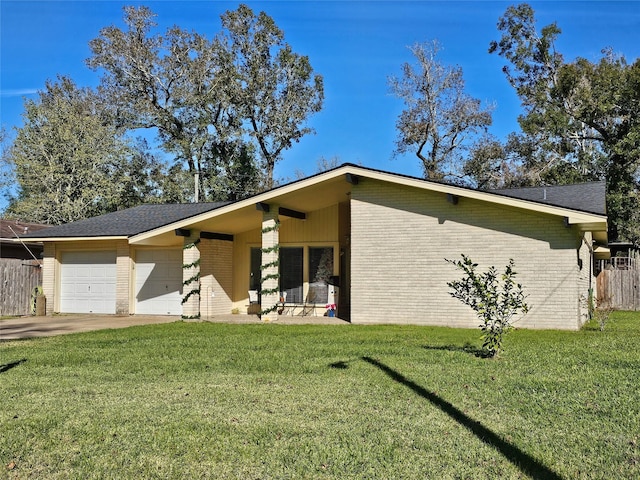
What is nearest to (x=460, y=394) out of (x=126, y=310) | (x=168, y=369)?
(x=168, y=369)

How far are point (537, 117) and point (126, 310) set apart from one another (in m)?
22.3

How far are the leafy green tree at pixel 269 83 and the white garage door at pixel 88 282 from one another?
1758 centimetres

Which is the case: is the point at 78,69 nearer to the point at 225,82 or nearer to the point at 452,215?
the point at 225,82

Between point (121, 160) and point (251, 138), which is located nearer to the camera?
point (121, 160)

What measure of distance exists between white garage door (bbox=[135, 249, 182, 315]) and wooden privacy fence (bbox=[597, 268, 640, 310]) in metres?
15.8

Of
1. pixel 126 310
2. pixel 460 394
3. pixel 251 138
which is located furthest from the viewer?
pixel 251 138

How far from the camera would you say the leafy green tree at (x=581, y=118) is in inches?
1028

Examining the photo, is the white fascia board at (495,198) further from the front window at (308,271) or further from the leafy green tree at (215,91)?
the leafy green tree at (215,91)

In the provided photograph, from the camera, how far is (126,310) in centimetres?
1788

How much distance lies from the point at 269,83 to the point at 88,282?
788 inches

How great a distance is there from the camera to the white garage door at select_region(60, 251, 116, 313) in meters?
18.3

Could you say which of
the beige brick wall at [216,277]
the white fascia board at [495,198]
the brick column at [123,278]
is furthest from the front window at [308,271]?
the brick column at [123,278]

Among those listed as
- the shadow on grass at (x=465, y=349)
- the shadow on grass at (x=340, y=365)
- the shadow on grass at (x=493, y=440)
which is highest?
the shadow on grass at (x=465, y=349)

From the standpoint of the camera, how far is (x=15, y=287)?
1803cm
